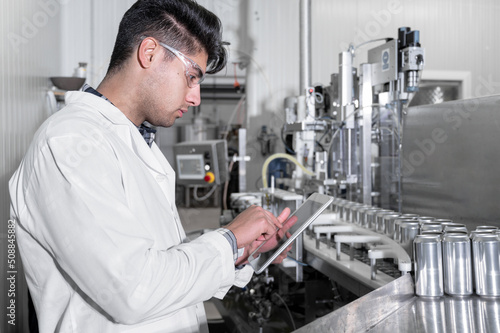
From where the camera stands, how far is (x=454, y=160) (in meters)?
1.95

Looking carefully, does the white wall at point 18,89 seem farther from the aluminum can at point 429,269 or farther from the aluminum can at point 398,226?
the aluminum can at point 429,269

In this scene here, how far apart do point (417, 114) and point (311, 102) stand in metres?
0.90

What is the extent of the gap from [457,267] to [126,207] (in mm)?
816

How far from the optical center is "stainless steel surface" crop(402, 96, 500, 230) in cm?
173

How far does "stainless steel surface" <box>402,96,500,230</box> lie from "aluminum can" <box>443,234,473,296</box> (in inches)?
22.3

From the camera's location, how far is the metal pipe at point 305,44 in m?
3.87

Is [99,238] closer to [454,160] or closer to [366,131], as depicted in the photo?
[454,160]

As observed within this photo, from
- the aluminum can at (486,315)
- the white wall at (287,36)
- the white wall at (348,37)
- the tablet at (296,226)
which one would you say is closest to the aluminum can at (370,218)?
the tablet at (296,226)

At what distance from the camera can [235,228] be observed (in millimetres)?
1053

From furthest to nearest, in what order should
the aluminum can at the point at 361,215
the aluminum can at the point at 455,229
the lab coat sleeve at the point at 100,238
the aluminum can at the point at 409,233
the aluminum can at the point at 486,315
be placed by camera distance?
1. the aluminum can at the point at 361,215
2. the aluminum can at the point at 409,233
3. the aluminum can at the point at 455,229
4. the aluminum can at the point at 486,315
5. the lab coat sleeve at the point at 100,238

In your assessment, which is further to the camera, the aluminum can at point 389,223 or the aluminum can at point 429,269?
the aluminum can at point 389,223

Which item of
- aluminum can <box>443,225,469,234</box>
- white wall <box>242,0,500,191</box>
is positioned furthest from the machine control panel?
aluminum can <box>443,225,469,234</box>

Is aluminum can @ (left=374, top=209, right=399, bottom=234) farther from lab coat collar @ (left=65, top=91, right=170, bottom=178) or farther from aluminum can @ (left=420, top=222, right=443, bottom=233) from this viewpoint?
lab coat collar @ (left=65, top=91, right=170, bottom=178)

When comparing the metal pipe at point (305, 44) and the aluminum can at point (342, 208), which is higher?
the metal pipe at point (305, 44)
